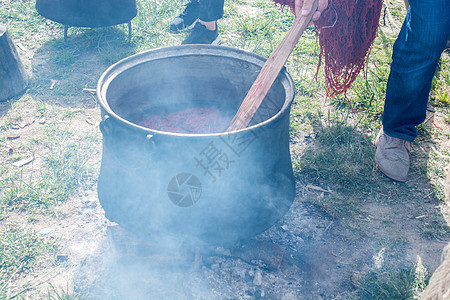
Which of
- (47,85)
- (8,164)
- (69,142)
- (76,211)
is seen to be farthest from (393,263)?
(47,85)

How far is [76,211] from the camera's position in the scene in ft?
8.37

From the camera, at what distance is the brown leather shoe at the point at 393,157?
2.79m

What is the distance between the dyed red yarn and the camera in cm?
271

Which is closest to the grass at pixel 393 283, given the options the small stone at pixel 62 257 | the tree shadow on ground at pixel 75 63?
the small stone at pixel 62 257

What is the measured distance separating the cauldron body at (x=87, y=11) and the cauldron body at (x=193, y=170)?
234 cm

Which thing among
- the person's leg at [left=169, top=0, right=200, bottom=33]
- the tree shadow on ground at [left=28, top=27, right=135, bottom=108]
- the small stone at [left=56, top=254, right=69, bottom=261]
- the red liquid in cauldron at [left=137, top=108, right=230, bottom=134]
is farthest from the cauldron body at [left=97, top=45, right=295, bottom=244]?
the person's leg at [left=169, top=0, right=200, bottom=33]

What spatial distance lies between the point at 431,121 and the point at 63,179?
10.9 feet

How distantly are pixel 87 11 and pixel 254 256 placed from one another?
3.53 meters

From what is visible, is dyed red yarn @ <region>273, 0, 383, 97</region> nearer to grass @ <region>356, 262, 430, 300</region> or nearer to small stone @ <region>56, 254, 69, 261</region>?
grass @ <region>356, 262, 430, 300</region>

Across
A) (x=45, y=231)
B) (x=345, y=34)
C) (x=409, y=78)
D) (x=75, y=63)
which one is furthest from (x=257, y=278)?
(x=75, y=63)

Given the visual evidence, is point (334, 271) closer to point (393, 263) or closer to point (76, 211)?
point (393, 263)

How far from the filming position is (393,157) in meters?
2.81

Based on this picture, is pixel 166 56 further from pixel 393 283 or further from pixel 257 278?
pixel 393 283

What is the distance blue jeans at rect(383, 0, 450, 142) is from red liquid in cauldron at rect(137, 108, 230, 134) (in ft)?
4.25
